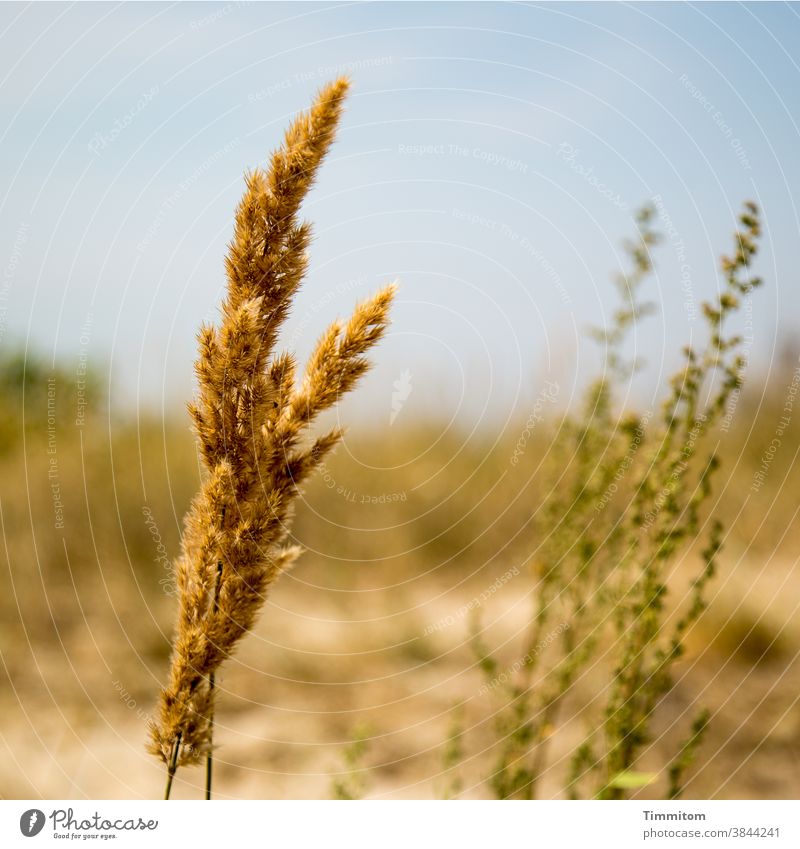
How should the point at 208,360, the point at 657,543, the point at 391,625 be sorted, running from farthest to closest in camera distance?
1. the point at 391,625
2. the point at 657,543
3. the point at 208,360

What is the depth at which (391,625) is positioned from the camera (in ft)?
12.6

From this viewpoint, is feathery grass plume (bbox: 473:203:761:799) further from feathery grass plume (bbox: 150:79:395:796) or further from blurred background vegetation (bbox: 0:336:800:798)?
feathery grass plume (bbox: 150:79:395:796)

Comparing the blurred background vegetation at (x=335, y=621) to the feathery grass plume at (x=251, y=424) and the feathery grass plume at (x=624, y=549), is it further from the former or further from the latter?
the feathery grass plume at (x=251, y=424)

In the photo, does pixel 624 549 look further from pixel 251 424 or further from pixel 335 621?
pixel 335 621

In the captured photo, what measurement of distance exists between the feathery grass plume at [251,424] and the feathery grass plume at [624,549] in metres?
0.72

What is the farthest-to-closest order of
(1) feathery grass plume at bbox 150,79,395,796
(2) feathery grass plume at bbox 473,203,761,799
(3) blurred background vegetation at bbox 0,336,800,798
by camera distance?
(3) blurred background vegetation at bbox 0,336,800,798, (2) feathery grass plume at bbox 473,203,761,799, (1) feathery grass plume at bbox 150,79,395,796

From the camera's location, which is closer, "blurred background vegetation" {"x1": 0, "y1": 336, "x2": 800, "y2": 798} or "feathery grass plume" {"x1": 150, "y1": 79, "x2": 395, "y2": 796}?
"feathery grass plume" {"x1": 150, "y1": 79, "x2": 395, "y2": 796}

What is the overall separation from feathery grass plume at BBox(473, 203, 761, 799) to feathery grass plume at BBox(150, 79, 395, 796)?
0.72 m

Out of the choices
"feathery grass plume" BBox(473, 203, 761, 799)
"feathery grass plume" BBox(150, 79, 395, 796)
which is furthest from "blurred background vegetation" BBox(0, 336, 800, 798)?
"feathery grass plume" BBox(150, 79, 395, 796)

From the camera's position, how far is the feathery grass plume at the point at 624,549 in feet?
4.91

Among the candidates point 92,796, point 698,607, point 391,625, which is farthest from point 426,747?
point 698,607

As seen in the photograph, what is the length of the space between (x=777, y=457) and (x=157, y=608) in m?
4.31

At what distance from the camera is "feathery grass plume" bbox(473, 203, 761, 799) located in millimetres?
1497
